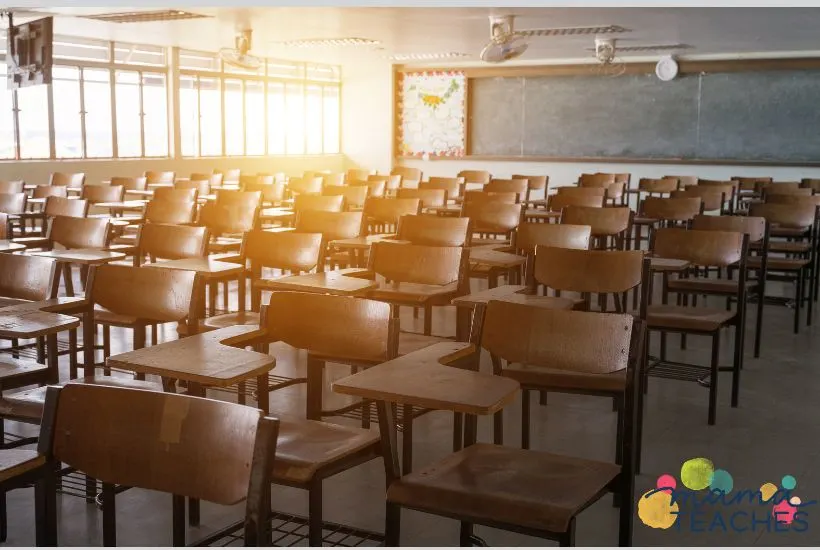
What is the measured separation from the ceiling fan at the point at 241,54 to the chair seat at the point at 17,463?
9191 millimetres

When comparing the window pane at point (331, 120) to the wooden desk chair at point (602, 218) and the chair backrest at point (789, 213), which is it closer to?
the wooden desk chair at point (602, 218)

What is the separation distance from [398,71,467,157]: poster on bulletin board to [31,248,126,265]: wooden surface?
1118cm

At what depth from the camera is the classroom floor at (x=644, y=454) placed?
3.00 m

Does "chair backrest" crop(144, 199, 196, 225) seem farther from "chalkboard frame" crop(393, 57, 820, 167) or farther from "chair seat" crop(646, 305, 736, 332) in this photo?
"chalkboard frame" crop(393, 57, 820, 167)

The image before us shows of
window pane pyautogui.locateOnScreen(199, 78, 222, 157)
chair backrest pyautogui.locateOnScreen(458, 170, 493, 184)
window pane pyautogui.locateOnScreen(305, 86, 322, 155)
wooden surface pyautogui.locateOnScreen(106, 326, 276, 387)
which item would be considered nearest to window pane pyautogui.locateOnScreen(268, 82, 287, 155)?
window pane pyautogui.locateOnScreen(305, 86, 322, 155)

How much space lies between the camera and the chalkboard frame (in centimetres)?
1323

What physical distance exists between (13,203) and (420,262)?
173 inches

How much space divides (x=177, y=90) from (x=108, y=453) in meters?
12.6

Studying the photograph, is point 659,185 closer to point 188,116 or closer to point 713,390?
point 713,390

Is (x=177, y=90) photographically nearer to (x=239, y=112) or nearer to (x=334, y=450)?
(x=239, y=112)

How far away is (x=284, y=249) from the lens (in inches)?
188

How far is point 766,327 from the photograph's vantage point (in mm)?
6605

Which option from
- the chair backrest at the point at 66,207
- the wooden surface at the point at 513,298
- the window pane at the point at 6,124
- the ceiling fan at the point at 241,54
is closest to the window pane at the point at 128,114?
the window pane at the point at 6,124

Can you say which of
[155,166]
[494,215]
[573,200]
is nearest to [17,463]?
[494,215]
